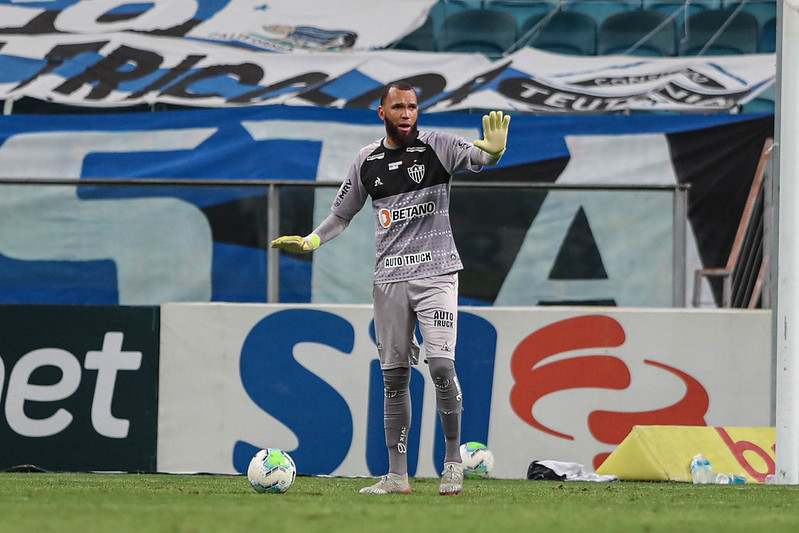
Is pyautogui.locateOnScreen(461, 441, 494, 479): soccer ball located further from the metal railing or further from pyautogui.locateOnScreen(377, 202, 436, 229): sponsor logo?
the metal railing

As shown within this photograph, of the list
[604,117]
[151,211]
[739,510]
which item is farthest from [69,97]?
[739,510]

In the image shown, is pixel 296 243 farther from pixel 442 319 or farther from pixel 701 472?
pixel 701 472

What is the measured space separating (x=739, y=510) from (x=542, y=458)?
11.1ft

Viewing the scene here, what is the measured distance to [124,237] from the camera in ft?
30.9

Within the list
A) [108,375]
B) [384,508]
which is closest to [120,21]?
[108,375]

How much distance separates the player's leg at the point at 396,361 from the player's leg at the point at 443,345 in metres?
0.09

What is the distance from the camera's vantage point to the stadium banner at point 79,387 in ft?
27.4

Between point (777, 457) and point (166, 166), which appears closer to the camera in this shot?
point (777, 457)

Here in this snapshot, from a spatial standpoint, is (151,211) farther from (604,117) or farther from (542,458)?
(604,117)

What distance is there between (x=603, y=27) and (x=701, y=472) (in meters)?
8.91

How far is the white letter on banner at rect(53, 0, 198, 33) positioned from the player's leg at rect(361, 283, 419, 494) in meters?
8.50

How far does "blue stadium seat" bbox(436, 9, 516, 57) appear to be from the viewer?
15273 mm

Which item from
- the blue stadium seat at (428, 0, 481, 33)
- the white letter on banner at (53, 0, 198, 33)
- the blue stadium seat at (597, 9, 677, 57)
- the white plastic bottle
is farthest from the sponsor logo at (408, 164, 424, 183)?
the blue stadium seat at (428, 0, 481, 33)

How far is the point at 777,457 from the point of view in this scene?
7.03 m
